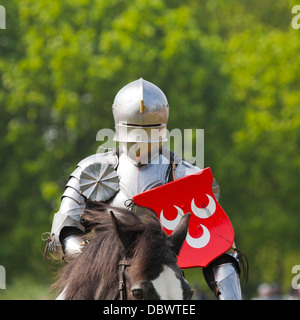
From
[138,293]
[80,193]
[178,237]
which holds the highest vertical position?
A: [80,193]

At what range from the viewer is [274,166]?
2427 centimetres

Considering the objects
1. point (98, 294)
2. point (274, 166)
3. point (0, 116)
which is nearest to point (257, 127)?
point (274, 166)

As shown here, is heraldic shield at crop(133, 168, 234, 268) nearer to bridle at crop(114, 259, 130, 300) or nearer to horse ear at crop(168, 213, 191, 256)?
horse ear at crop(168, 213, 191, 256)

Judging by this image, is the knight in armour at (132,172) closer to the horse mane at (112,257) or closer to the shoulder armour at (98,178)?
the shoulder armour at (98,178)

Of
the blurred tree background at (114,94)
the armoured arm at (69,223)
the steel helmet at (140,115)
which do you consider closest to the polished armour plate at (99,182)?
the armoured arm at (69,223)

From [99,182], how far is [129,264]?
1560mm

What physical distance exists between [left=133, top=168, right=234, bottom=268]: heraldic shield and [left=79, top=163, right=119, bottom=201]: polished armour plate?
0.45m

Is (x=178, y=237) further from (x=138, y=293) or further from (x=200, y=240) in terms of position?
(x=200, y=240)

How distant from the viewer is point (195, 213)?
593 cm

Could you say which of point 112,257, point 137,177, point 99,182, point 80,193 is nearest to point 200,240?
point 137,177

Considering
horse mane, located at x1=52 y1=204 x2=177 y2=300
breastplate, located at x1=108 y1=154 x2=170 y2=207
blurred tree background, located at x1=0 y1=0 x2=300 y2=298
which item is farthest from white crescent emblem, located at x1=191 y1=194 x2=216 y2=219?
blurred tree background, located at x1=0 y1=0 x2=300 y2=298

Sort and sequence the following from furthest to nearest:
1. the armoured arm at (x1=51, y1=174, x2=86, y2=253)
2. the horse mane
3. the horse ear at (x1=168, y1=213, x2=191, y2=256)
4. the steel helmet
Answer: the steel helmet < the armoured arm at (x1=51, y1=174, x2=86, y2=253) < the horse ear at (x1=168, y1=213, x2=191, y2=256) < the horse mane

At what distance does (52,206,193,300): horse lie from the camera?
14.7 feet
